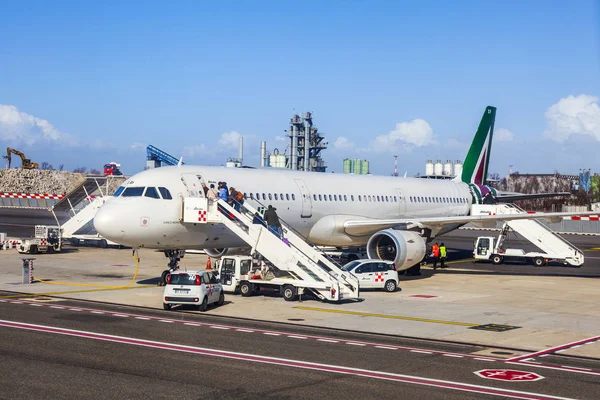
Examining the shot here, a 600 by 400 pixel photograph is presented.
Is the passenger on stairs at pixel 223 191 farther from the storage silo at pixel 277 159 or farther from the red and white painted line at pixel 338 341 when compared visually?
the storage silo at pixel 277 159

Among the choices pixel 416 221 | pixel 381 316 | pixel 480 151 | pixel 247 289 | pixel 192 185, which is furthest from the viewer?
pixel 480 151

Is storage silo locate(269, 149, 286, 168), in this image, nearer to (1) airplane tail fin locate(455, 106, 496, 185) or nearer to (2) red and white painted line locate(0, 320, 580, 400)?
(1) airplane tail fin locate(455, 106, 496, 185)

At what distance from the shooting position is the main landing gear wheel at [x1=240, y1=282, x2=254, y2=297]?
3572cm

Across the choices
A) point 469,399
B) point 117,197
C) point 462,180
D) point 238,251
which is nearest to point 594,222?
point 462,180

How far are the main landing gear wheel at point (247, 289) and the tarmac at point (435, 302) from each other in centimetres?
84

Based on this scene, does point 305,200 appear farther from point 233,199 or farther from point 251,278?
point 251,278

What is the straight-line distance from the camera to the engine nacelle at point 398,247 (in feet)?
139

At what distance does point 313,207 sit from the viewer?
147 feet

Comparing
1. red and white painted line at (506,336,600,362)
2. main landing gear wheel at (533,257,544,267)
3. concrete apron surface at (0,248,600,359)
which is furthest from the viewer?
main landing gear wheel at (533,257,544,267)

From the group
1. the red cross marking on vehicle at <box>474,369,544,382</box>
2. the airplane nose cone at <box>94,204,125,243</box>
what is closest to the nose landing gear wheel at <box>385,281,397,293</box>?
the airplane nose cone at <box>94,204,125,243</box>

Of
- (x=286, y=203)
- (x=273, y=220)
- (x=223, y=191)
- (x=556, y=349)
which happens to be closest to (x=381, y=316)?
(x=556, y=349)

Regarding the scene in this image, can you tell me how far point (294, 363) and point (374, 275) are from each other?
18.0 m

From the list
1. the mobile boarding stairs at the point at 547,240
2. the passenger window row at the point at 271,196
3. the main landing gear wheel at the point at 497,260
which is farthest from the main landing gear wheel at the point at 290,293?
the main landing gear wheel at the point at 497,260

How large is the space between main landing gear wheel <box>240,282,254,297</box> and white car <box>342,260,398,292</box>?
17.7ft
